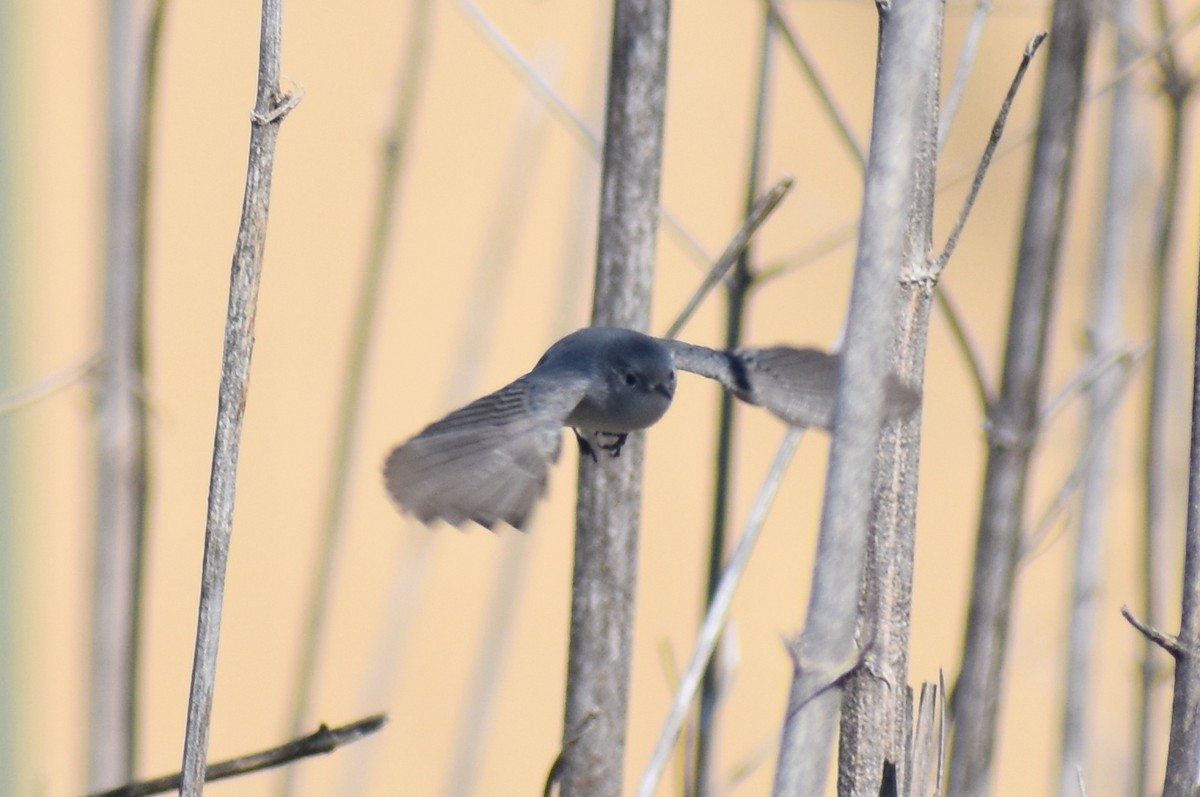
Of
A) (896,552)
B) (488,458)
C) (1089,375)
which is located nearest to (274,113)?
(488,458)

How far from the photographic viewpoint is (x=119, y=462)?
1376mm

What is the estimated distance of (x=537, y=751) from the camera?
1455mm

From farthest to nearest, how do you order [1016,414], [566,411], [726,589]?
[1016,414]
[726,589]
[566,411]

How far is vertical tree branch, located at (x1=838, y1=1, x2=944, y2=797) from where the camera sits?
0.66 m

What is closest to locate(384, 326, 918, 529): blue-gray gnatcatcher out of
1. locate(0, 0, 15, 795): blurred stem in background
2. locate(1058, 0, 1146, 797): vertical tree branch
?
locate(1058, 0, 1146, 797): vertical tree branch

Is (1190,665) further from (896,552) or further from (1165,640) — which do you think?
(896,552)

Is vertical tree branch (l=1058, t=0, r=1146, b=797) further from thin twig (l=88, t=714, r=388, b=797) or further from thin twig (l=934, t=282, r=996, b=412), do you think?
thin twig (l=88, t=714, r=388, b=797)

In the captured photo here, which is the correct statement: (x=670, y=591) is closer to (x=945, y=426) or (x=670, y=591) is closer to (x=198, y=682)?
(x=945, y=426)

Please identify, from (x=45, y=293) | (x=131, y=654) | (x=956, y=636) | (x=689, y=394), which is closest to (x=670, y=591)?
(x=689, y=394)

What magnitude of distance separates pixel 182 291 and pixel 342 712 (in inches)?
19.8

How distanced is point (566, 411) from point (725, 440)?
0.55 m

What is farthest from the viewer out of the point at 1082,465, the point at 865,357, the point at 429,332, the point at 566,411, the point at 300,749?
the point at 429,332

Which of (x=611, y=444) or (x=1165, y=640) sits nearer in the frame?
(x=1165, y=640)

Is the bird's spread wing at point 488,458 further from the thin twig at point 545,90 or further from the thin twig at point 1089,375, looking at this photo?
the thin twig at point 1089,375
